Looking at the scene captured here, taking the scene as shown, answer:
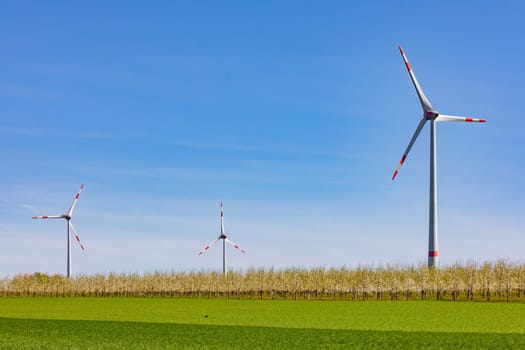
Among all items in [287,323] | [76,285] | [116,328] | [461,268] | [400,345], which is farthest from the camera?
[76,285]

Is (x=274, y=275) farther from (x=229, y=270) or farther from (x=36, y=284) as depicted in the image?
(x=36, y=284)

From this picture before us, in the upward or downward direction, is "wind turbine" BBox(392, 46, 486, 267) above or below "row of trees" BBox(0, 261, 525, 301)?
above

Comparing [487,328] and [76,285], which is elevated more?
[487,328]

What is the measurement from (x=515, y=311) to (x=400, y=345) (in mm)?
18144

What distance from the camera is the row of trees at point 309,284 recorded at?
43.6 metres

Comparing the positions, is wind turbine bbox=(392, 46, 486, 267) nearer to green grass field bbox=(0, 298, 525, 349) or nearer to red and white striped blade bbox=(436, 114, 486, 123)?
red and white striped blade bbox=(436, 114, 486, 123)

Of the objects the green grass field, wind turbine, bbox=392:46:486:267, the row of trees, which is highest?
wind turbine, bbox=392:46:486:267

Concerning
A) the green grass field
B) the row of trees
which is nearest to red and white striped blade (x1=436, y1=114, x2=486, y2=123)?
the row of trees

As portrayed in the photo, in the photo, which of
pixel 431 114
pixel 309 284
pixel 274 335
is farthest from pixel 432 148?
pixel 274 335

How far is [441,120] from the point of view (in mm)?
49719

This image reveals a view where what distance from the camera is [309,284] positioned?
51.9m

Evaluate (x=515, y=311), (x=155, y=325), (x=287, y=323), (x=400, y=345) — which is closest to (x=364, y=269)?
(x=515, y=311)

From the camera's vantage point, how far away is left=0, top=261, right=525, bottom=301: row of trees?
143ft

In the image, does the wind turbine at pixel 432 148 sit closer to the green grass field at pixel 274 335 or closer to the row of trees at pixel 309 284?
the row of trees at pixel 309 284
